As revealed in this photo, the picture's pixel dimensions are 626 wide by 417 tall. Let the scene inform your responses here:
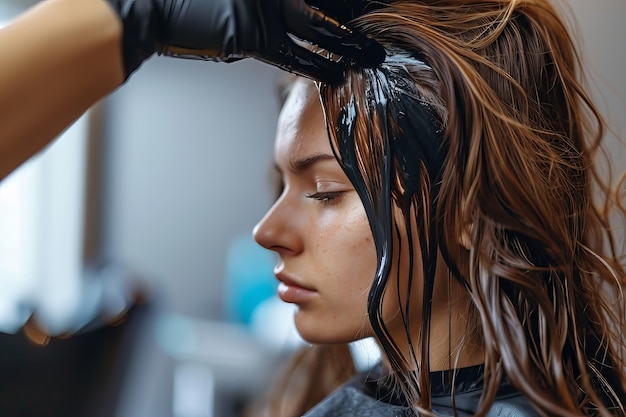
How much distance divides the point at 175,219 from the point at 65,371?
942mm

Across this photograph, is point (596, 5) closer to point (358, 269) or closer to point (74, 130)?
point (358, 269)

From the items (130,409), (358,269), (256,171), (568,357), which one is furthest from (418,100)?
(256,171)

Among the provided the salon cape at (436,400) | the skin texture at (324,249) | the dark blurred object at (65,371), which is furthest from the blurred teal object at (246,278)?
the skin texture at (324,249)

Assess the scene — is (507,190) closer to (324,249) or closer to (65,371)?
(324,249)

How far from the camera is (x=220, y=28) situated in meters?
0.69

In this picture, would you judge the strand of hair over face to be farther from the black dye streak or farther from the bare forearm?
the bare forearm

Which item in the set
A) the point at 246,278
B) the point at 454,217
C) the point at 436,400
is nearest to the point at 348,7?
the point at 454,217

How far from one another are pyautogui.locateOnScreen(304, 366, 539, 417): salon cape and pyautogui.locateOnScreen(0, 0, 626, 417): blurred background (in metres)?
1.14

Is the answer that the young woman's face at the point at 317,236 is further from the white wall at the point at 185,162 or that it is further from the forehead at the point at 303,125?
the white wall at the point at 185,162

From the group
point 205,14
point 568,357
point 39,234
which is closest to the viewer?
point 205,14

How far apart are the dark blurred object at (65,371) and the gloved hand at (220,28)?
90 centimetres

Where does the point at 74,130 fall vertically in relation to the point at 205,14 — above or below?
below

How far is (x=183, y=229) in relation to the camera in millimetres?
2408

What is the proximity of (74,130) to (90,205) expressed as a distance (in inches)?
9.1
